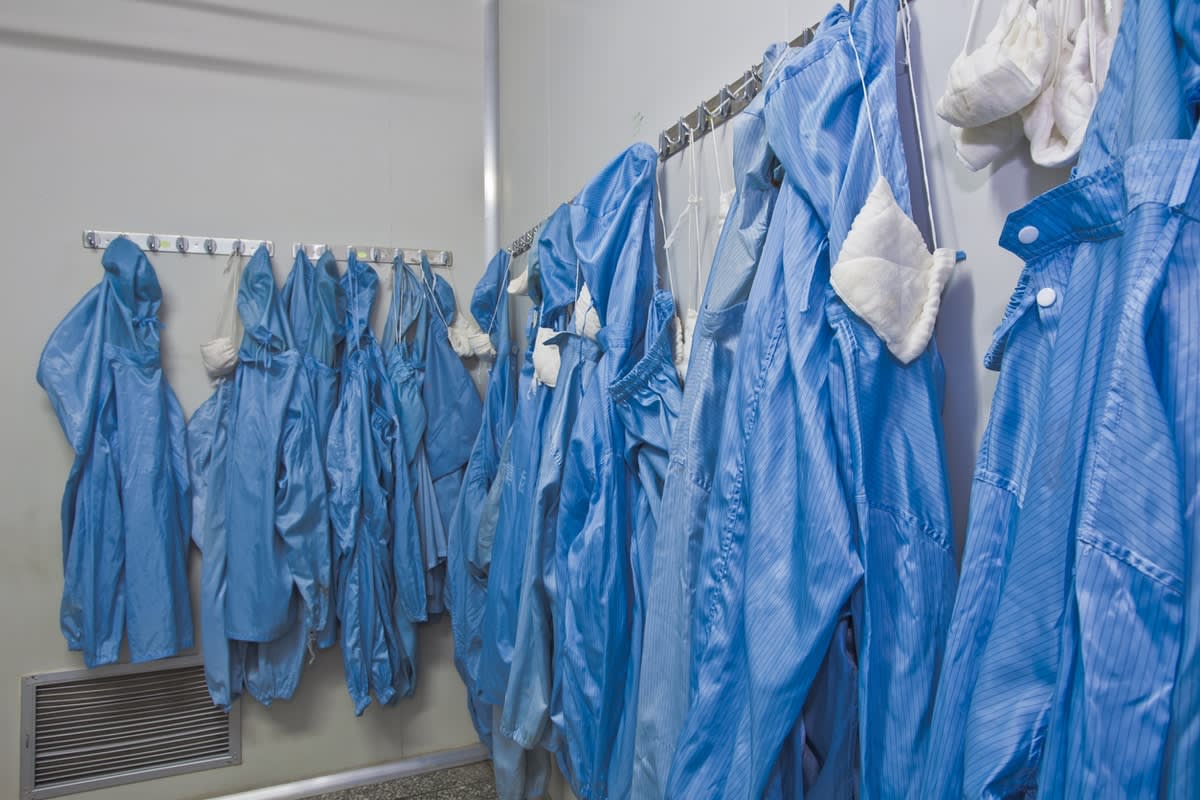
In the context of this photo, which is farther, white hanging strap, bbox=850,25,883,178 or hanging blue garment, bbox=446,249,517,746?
hanging blue garment, bbox=446,249,517,746

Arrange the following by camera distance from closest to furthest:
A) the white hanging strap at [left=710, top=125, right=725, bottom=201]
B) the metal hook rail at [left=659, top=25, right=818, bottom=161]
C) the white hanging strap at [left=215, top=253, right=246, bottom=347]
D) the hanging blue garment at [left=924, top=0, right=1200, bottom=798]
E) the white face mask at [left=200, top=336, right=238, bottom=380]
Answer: the hanging blue garment at [left=924, top=0, right=1200, bottom=798] < the metal hook rail at [left=659, top=25, right=818, bottom=161] < the white hanging strap at [left=710, top=125, right=725, bottom=201] < the white face mask at [left=200, top=336, right=238, bottom=380] < the white hanging strap at [left=215, top=253, right=246, bottom=347]

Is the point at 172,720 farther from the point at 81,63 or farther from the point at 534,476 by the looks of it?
the point at 81,63

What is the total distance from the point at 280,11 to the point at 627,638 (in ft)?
6.19

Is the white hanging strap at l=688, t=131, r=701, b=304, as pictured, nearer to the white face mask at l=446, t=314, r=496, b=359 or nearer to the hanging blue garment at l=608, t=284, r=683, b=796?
the hanging blue garment at l=608, t=284, r=683, b=796

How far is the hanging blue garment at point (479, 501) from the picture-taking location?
156 cm

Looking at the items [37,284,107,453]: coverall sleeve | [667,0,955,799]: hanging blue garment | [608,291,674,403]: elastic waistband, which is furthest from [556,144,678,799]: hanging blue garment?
[37,284,107,453]: coverall sleeve

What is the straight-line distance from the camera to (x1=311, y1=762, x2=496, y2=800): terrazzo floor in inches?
68.4

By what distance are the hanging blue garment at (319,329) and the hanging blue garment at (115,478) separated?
1.08 feet

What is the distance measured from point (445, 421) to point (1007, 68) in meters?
1.53

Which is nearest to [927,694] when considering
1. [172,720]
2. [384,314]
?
[384,314]

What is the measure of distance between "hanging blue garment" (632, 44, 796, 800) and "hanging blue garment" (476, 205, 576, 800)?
0.45 m

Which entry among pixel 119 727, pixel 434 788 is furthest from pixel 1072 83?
pixel 119 727

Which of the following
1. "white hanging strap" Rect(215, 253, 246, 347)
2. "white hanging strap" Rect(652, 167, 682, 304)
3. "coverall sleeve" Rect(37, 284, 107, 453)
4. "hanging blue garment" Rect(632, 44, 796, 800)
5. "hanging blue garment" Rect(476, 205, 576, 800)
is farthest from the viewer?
"white hanging strap" Rect(215, 253, 246, 347)

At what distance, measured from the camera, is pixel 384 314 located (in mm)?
1850
